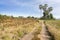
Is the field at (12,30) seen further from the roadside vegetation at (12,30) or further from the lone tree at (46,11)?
the lone tree at (46,11)

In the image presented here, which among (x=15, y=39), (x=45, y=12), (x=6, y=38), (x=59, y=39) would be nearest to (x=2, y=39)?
(x=6, y=38)

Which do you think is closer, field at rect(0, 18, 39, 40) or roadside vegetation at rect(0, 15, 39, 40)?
field at rect(0, 18, 39, 40)

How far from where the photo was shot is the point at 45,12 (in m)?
147

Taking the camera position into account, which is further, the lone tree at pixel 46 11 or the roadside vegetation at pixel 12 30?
the lone tree at pixel 46 11

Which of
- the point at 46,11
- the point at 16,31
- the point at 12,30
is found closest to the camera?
the point at 12,30

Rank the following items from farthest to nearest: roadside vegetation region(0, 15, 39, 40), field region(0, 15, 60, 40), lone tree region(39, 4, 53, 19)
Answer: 1. lone tree region(39, 4, 53, 19)
2. field region(0, 15, 60, 40)
3. roadside vegetation region(0, 15, 39, 40)

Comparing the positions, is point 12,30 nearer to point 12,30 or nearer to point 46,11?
point 12,30

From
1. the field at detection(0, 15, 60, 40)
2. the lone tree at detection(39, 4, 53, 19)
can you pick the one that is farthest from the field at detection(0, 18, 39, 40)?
the lone tree at detection(39, 4, 53, 19)

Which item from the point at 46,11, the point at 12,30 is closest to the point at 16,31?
the point at 12,30

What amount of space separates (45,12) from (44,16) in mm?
3438

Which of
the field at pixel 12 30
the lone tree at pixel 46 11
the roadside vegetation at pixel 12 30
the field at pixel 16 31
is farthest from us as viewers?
the lone tree at pixel 46 11

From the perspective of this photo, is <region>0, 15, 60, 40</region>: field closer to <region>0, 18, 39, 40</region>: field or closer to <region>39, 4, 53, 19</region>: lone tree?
<region>0, 18, 39, 40</region>: field

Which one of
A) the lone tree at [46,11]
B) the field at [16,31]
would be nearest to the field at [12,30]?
the field at [16,31]

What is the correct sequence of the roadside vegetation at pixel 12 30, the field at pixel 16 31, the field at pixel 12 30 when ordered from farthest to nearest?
the field at pixel 16 31, the roadside vegetation at pixel 12 30, the field at pixel 12 30
